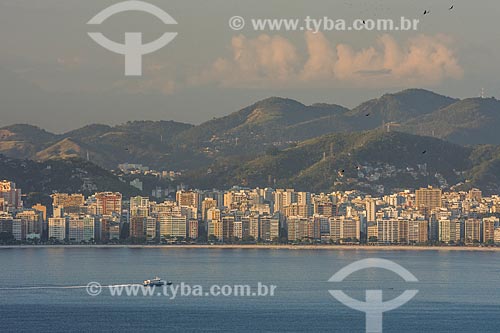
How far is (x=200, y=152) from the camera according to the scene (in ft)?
511

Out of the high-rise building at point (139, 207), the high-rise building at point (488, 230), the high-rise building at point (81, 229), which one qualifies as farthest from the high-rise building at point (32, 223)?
the high-rise building at point (488, 230)

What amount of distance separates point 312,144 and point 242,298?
7351 centimetres

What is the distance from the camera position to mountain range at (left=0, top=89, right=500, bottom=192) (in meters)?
118

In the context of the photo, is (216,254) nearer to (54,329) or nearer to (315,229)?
(315,229)

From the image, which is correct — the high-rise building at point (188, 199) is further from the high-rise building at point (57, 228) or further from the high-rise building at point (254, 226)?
the high-rise building at point (57, 228)

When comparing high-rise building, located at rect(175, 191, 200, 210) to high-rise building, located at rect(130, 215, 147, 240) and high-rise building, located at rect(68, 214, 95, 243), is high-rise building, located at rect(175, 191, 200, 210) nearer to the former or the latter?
high-rise building, located at rect(130, 215, 147, 240)

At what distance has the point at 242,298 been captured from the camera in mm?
52469

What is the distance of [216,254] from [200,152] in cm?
8046

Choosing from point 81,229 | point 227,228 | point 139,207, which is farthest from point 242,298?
point 139,207

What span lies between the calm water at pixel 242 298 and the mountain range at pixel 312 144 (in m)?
42.0

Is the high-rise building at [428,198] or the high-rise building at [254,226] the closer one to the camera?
the high-rise building at [254,226]

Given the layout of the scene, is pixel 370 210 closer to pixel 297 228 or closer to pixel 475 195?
pixel 297 228

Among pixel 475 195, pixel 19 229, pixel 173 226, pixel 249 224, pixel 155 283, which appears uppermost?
pixel 475 195

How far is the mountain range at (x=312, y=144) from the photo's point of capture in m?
118
